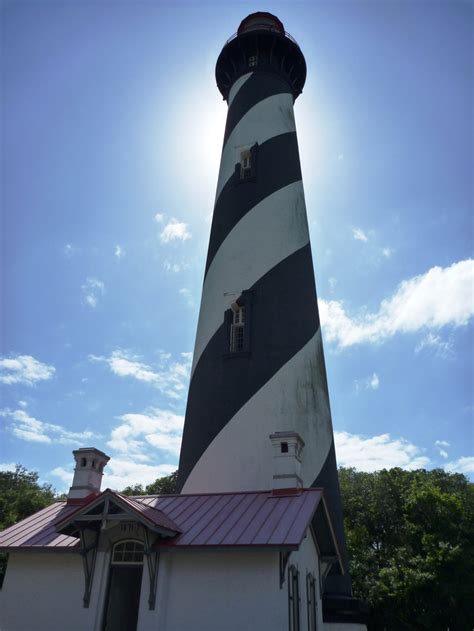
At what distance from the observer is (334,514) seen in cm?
1039

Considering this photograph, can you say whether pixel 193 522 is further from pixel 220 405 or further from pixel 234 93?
pixel 234 93

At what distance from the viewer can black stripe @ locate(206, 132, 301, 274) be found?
13.2 meters

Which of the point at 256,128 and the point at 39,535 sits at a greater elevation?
the point at 256,128

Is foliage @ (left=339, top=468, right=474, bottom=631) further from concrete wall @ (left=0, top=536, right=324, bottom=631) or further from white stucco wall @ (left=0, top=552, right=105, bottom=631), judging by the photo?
white stucco wall @ (left=0, top=552, right=105, bottom=631)

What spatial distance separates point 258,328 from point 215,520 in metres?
4.71

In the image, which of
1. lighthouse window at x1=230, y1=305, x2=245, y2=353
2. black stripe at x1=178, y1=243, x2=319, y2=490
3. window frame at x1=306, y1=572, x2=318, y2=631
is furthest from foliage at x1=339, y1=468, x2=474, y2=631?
lighthouse window at x1=230, y1=305, x2=245, y2=353

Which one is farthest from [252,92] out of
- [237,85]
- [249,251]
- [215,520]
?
[215,520]

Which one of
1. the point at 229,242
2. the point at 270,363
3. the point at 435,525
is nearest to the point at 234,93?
the point at 229,242

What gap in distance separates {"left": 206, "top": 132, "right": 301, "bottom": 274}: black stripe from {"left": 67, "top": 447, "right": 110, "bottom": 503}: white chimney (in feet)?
18.9

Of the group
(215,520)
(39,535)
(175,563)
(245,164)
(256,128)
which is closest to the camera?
(175,563)

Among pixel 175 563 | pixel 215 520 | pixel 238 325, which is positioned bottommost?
pixel 175 563

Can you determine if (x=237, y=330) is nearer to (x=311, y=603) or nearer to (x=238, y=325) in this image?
(x=238, y=325)

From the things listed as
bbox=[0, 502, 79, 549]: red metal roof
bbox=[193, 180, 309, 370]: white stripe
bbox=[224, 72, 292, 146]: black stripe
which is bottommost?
bbox=[0, 502, 79, 549]: red metal roof

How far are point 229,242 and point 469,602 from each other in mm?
12708
